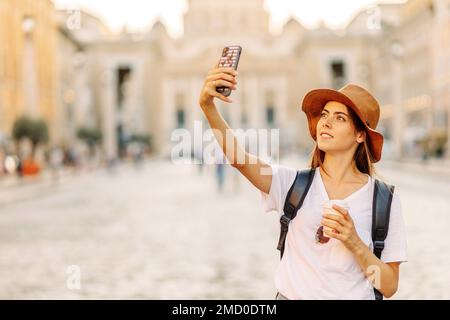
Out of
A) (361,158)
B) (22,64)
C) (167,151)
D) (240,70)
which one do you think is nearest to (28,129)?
(22,64)

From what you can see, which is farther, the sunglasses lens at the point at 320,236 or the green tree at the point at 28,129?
the green tree at the point at 28,129

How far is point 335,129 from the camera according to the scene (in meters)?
2.87

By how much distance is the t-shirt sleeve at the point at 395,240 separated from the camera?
2797 mm

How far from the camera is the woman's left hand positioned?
8.53 feet

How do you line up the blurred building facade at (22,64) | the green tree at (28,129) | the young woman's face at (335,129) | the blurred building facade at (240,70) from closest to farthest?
the young woman's face at (335,129), the green tree at (28,129), the blurred building facade at (22,64), the blurred building facade at (240,70)

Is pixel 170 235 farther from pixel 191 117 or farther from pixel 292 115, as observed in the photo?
pixel 191 117

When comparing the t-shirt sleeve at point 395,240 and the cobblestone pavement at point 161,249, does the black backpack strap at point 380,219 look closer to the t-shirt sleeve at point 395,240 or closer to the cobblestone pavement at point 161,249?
the t-shirt sleeve at point 395,240

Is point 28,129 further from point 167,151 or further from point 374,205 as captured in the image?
point 167,151

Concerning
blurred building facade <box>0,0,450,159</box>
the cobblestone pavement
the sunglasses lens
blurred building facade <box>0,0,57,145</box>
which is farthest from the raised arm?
blurred building facade <box>0,0,57,145</box>

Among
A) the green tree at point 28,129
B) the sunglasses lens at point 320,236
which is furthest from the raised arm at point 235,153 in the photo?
the green tree at point 28,129

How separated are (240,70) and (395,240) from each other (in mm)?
127756

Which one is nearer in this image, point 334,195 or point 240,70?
point 334,195

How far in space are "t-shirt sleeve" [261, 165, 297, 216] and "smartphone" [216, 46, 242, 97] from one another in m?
0.39
